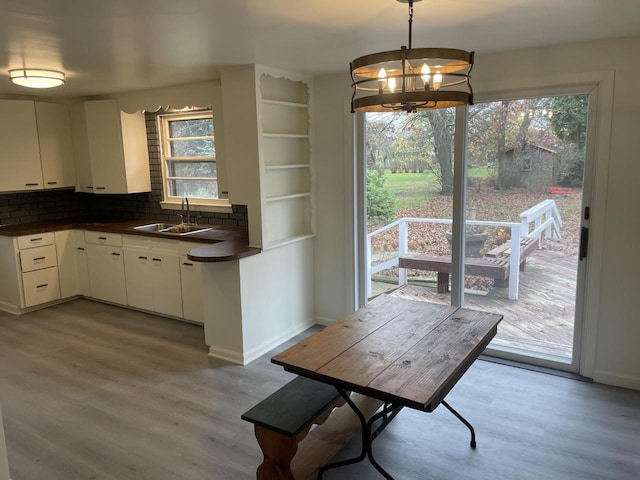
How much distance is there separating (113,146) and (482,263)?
3858mm

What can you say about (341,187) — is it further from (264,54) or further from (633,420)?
(633,420)

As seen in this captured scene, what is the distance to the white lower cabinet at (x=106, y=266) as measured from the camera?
4891 mm

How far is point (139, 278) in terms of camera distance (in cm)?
473

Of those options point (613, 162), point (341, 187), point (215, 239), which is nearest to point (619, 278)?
point (613, 162)

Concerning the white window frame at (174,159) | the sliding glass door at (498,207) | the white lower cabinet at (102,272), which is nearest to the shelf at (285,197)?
the sliding glass door at (498,207)

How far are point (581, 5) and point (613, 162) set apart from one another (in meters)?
1.20

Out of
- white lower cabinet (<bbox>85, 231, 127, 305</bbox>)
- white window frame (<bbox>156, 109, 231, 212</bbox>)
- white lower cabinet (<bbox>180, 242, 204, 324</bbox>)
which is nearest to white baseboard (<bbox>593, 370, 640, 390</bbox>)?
→ white lower cabinet (<bbox>180, 242, 204, 324</bbox>)

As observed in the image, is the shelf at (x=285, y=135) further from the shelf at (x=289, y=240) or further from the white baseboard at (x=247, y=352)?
the white baseboard at (x=247, y=352)

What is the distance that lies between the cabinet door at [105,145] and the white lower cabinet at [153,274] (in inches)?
31.3

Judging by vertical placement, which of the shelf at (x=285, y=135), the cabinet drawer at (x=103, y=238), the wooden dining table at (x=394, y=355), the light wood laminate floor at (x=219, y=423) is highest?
the shelf at (x=285, y=135)

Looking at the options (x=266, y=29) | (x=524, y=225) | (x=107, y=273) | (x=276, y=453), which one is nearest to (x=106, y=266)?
(x=107, y=273)

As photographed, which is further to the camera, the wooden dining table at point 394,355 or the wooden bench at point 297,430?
the wooden bench at point 297,430

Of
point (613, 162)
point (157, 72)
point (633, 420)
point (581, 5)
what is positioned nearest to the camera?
point (581, 5)

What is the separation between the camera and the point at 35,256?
4.93 meters
